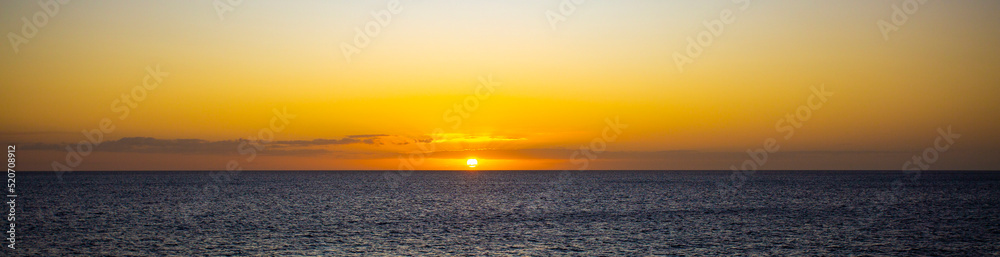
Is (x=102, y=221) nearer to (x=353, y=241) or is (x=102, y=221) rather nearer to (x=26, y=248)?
(x=26, y=248)

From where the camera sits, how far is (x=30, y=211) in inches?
3265

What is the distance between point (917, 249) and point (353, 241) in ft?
134

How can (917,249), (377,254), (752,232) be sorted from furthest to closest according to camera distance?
(752,232) < (917,249) < (377,254)

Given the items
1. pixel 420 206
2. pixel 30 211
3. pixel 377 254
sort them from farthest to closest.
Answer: pixel 420 206 → pixel 30 211 → pixel 377 254

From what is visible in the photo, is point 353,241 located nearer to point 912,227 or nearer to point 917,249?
point 917,249

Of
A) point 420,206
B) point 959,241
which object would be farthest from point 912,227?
point 420,206

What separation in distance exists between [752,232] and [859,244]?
963 cm

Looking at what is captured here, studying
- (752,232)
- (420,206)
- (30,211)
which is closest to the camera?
(752,232)

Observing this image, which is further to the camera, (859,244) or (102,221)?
(102,221)

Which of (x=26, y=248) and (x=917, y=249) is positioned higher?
(x=26, y=248)

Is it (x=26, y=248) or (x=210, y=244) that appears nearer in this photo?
(x=26, y=248)

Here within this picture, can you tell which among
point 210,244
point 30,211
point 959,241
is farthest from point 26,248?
point 959,241

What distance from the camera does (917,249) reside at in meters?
50.2

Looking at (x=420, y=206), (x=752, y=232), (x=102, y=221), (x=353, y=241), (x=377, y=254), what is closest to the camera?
(x=377, y=254)
